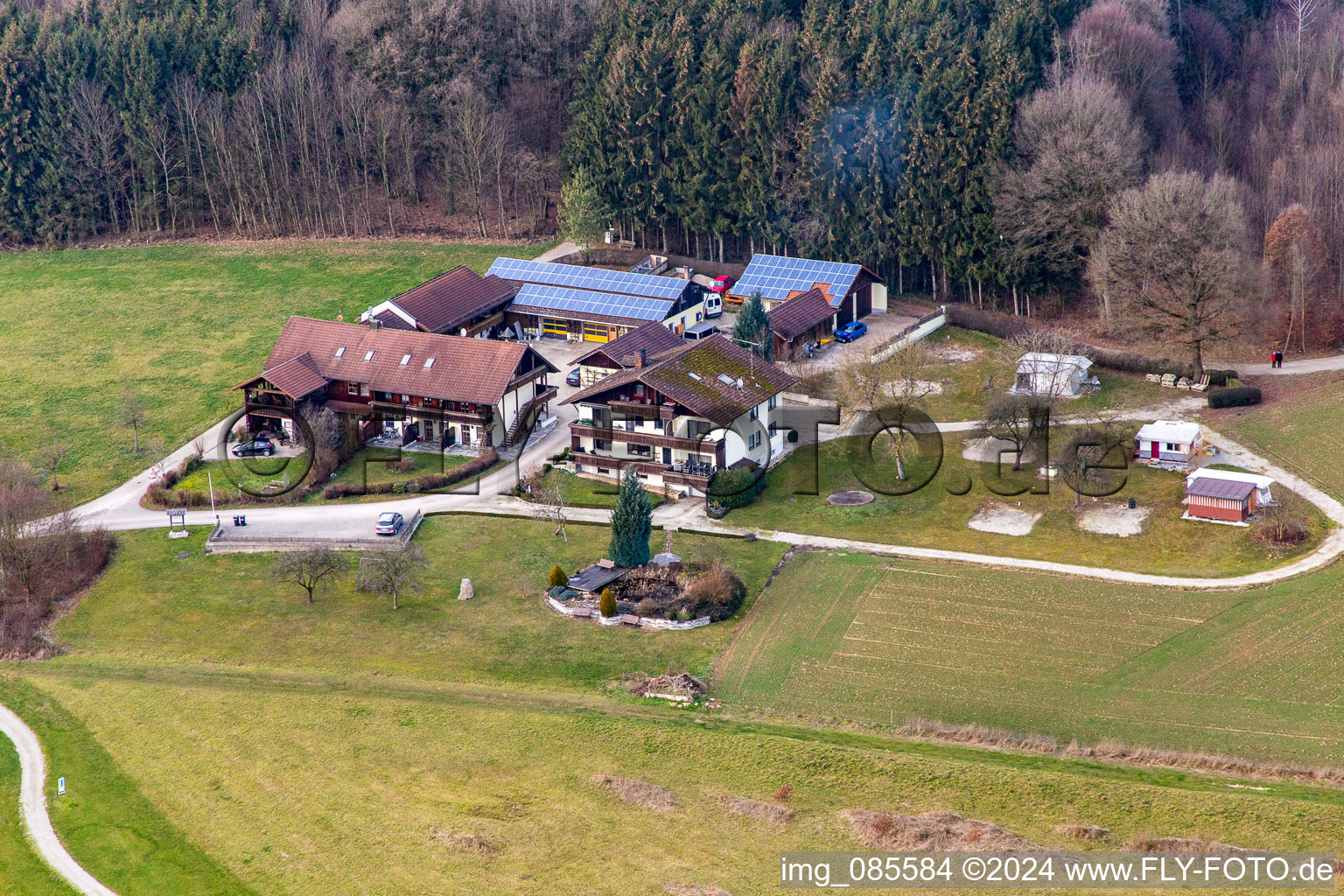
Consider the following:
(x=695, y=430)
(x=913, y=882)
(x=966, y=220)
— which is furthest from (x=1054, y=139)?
(x=913, y=882)

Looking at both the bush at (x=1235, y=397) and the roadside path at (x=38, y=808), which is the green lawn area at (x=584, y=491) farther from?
the bush at (x=1235, y=397)

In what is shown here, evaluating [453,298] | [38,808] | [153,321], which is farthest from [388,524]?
[153,321]

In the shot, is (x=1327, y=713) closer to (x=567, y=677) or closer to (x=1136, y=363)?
(x=567, y=677)

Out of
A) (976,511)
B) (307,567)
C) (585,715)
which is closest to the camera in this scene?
(585,715)

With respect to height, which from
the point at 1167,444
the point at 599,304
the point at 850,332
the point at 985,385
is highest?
the point at 599,304

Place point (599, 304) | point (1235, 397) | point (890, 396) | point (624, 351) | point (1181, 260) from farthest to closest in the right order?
1. point (599, 304)
2. point (624, 351)
3. point (1181, 260)
4. point (890, 396)
5. point (1235, 397)

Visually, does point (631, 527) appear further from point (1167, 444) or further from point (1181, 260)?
point (1181, 260)

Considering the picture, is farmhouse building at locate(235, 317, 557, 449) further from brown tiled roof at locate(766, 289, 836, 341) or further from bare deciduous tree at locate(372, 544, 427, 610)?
brown tiled roof at locate(766, 289, 836, 341)
